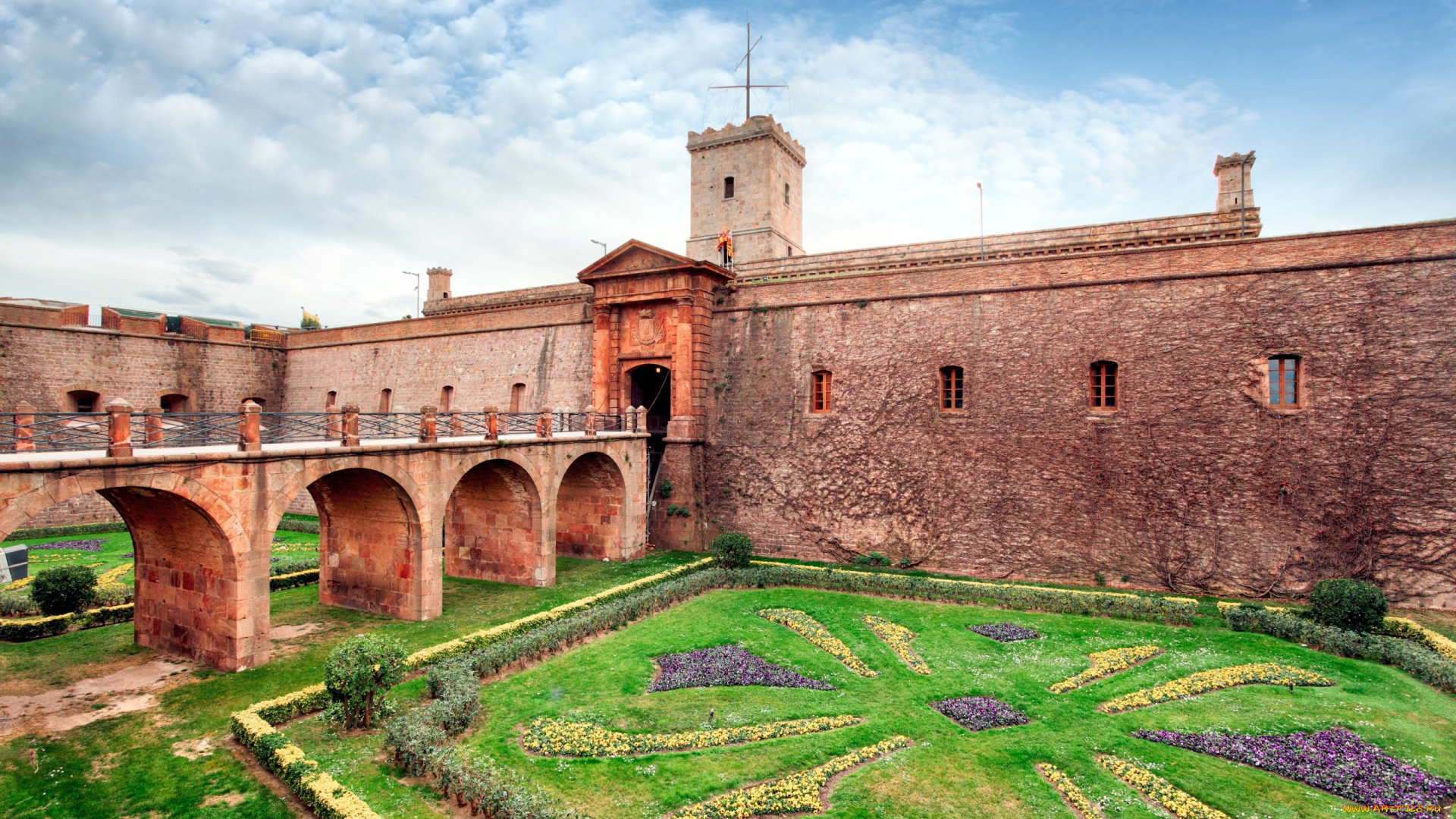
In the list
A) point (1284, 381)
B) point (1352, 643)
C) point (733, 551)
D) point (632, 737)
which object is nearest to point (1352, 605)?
point (1352, 643)

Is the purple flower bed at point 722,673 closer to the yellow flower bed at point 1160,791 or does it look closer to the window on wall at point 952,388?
the yellow flower bed at point 1160,791

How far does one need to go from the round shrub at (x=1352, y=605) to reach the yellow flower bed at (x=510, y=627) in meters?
15.0

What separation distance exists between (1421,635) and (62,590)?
2798 centimetres

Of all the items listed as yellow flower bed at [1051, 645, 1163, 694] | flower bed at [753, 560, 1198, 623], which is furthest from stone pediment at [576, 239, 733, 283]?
yellow flower bed at [1051, 645, 1163, 694]

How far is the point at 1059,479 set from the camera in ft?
63.3

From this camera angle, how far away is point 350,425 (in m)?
13.9

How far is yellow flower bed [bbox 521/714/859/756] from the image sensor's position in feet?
32.3

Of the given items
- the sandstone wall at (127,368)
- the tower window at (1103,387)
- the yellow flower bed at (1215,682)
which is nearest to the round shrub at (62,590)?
the sandstone wall at (127,368)

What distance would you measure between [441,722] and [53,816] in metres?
4.18

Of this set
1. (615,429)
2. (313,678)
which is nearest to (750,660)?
(313,678)

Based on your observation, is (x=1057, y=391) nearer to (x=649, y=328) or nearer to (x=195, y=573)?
(x=649, y=328)

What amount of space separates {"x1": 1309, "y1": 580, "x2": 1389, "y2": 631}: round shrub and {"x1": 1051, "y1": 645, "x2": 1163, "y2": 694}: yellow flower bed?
3.84 meters

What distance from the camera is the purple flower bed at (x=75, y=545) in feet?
77.8

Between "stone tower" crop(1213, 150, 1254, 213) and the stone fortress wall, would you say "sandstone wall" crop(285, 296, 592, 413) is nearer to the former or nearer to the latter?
the stone fortress wall
